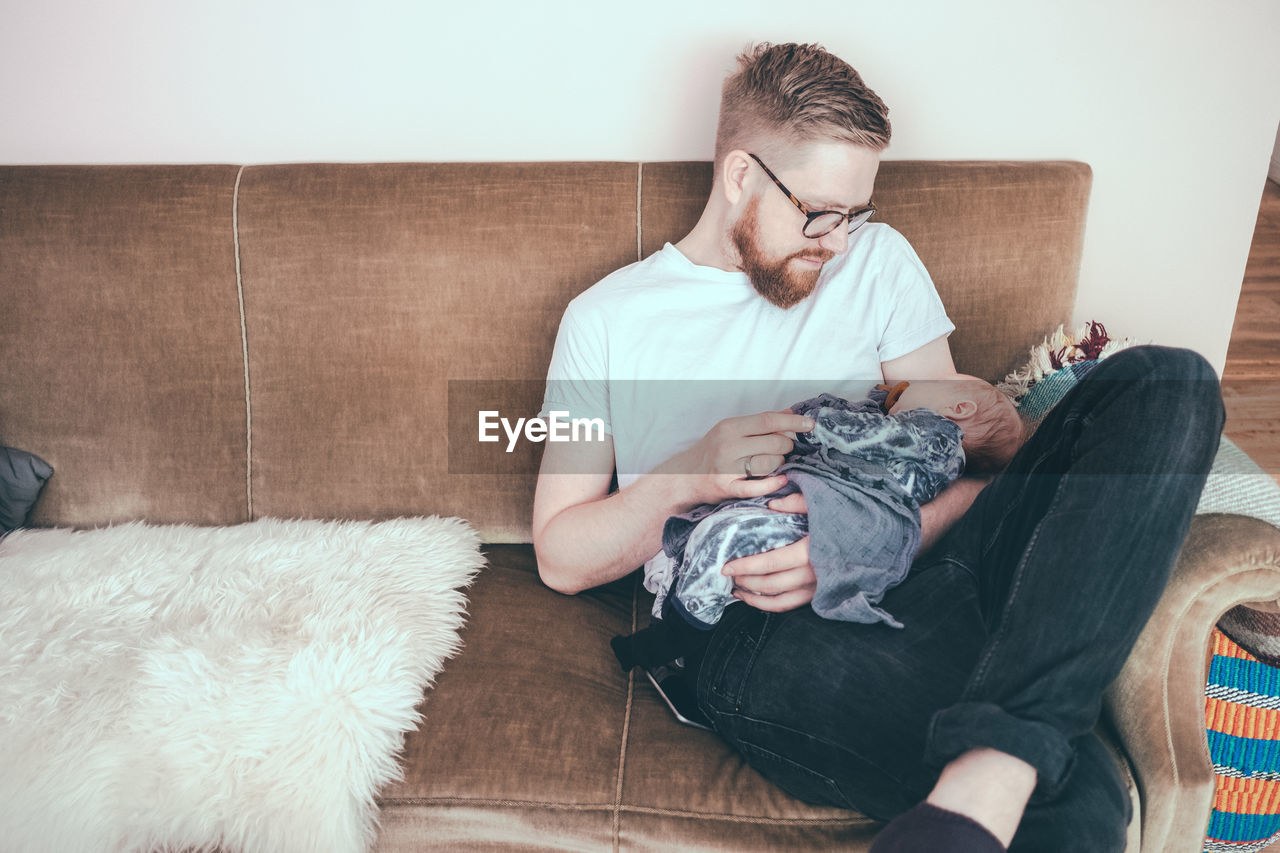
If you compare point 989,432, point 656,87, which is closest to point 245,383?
point 656,87

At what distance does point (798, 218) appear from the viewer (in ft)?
4.33

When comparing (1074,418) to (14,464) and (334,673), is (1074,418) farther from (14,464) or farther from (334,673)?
(14,464)

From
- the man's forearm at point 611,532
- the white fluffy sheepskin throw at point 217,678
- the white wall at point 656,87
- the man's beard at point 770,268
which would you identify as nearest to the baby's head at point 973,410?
the man's beard at point 770,268

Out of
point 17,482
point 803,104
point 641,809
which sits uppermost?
point 803,104

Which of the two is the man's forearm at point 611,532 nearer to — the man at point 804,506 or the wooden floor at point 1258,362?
the man at point 804,506

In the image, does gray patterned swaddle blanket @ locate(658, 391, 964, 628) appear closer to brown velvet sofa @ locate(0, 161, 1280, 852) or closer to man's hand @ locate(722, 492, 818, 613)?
man's hand @ locate(722, 492, 818, 613)

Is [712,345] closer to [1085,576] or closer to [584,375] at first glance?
[584,375]

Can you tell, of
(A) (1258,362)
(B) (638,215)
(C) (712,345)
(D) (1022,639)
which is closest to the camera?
(D) (1022,639)

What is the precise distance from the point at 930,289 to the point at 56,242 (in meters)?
1.56

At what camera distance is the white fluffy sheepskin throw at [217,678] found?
42.3 inches

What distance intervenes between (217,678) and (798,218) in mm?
1056

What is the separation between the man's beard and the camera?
135cm

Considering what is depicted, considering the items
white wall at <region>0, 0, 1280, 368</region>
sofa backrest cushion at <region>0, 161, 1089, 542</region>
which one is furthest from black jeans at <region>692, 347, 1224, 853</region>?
white wall at <region>0, 0, 1280, 368</region>

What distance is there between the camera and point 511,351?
1583 millimetres
